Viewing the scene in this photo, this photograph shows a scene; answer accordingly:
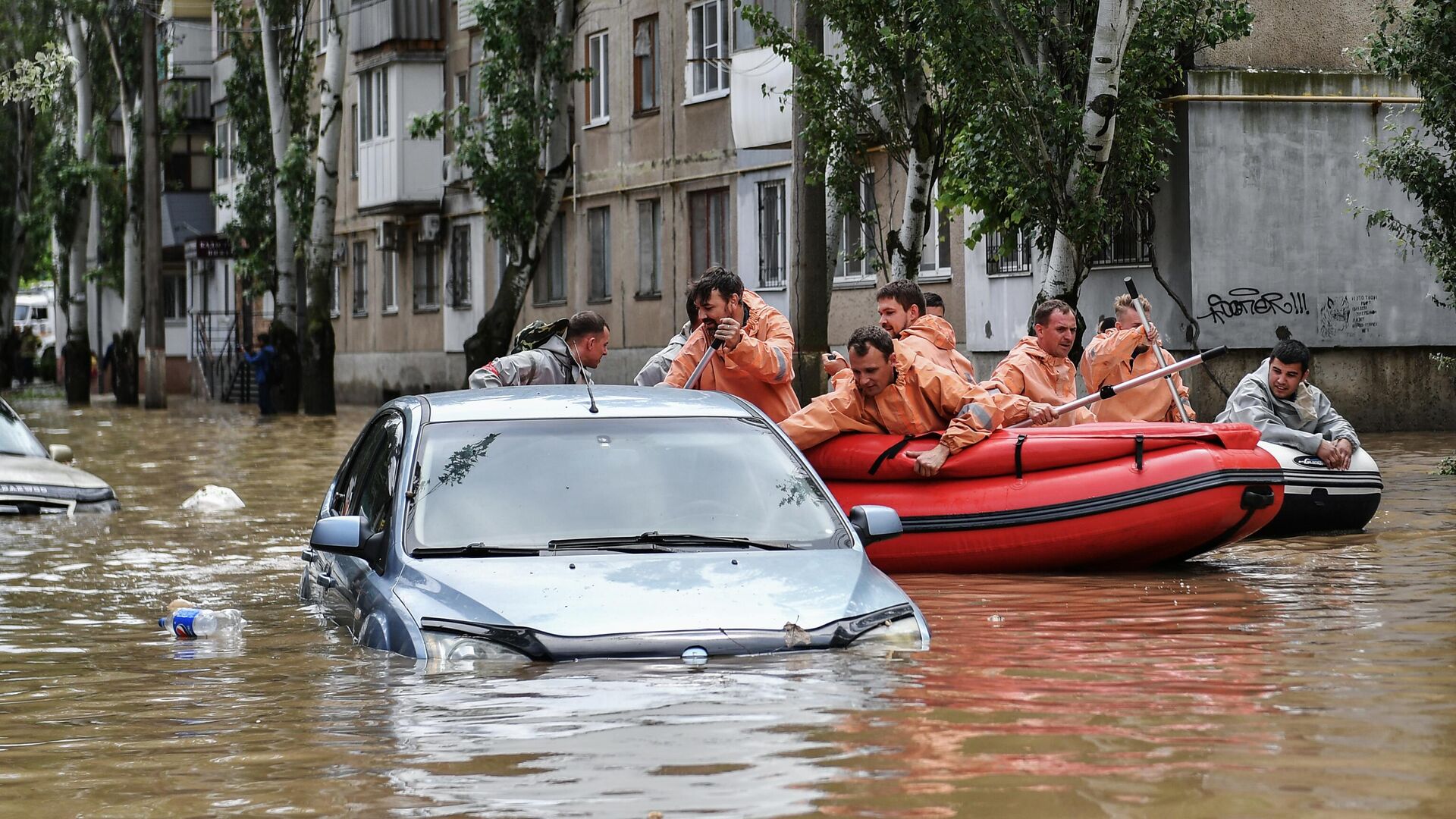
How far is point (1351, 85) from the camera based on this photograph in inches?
980

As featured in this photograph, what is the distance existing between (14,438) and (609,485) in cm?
1118

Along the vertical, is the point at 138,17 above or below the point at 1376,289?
above

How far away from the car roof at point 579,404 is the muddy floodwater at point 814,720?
98 cm

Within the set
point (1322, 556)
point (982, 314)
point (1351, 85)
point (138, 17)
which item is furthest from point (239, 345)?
point (1322, 556)

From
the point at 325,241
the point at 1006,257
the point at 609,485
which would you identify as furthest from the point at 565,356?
the point at 325,241

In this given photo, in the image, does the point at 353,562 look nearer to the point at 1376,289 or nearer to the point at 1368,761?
the point at 1368,761

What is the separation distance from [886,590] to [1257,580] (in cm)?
440

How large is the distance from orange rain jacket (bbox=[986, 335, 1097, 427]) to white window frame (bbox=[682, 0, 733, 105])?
19901 millimetres

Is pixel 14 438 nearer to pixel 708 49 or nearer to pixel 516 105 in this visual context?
pixel 516 105

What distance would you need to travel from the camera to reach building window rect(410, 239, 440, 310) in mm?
44438

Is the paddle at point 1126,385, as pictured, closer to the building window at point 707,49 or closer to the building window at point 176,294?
the building window at point 707,49

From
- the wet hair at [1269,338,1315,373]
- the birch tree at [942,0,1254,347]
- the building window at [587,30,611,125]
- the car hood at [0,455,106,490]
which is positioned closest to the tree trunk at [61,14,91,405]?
Answer: the building window at [587,30,611,125]

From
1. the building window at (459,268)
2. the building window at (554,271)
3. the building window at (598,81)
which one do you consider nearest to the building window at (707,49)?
the building window at (598,81)

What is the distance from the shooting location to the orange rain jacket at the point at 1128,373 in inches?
575
